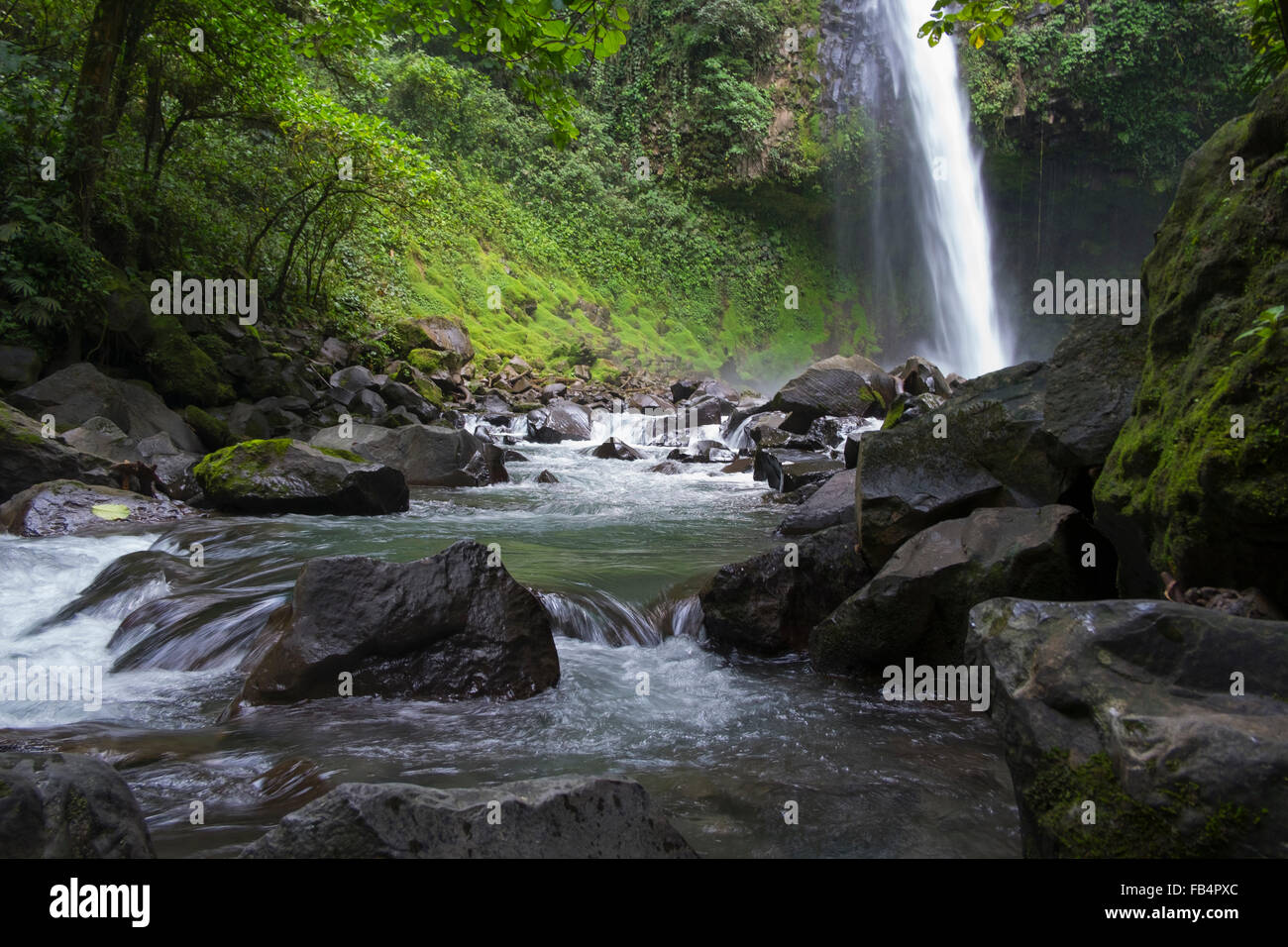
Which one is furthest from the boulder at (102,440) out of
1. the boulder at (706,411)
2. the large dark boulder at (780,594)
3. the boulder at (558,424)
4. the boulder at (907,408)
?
the boulder at (706,411)

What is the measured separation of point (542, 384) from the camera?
2195 centimetres

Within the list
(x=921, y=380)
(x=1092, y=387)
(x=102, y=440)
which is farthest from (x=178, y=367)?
(x=921, y=380)

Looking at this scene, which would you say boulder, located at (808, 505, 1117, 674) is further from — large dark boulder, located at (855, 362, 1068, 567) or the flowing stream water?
large dark boulder, located at (855, 362, 1068, 567)

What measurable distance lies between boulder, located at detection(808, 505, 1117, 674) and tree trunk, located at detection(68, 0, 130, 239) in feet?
37.1

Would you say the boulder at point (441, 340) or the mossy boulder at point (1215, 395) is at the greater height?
the boulder at point (441, 340)

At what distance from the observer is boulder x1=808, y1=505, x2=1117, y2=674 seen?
4.42m

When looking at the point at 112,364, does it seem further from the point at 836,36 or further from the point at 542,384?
the point at 836,36

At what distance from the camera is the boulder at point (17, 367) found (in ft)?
32.5

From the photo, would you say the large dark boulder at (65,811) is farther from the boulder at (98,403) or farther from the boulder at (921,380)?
the boulder at (921,380)

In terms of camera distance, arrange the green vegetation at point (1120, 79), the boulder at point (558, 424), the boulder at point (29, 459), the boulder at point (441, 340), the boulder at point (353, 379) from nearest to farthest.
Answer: the boulder at point (29, 459), the boulder at point (353, 379), the boulder at point (558, 424), the boulder at point (441, 340), the green vegetation at point (1120, 79)

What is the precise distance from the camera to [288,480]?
8.80 metres

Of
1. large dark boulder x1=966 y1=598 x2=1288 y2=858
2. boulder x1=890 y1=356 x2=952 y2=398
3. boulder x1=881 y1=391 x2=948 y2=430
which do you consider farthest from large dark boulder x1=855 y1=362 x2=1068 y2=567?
boulder x1=890 y1=356 x2=952 y2=398

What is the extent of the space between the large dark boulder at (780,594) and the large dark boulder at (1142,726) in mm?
2600
